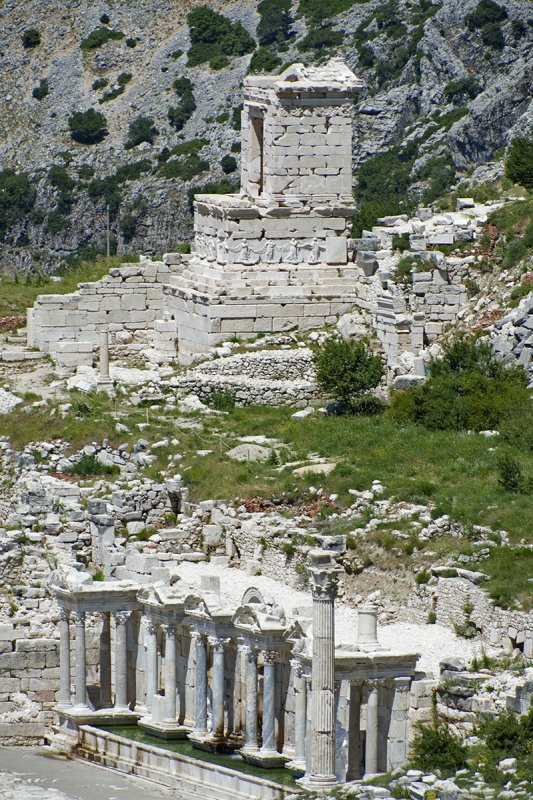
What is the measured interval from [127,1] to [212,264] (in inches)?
2813

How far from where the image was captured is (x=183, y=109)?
4978 inches

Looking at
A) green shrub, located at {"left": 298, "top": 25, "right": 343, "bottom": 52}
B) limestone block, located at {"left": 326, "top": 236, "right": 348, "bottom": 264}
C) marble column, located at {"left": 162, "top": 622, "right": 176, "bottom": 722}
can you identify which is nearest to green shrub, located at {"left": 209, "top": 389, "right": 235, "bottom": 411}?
limestone block, located at {"left": 326, "top": 236, "right": 348, "bottom": 264}

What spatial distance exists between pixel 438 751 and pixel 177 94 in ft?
267

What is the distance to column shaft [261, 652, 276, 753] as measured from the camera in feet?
174

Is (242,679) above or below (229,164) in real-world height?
below

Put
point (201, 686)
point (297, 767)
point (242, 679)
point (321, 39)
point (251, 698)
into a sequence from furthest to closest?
point (321, 39)
point (201, 686)
point (242, 679)
point (251, 698)
point (297, 767)

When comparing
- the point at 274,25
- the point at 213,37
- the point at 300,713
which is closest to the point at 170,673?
the point at 300,713

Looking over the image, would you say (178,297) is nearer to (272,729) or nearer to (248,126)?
(248,126)

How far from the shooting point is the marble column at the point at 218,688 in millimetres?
54625

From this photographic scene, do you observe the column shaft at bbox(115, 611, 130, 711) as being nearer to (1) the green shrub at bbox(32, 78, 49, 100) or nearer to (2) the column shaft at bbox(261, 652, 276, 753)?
(2) the column shaft at bbox(261, 652, 276, 753)

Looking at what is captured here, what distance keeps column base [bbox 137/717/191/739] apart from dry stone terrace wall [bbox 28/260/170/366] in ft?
66.3

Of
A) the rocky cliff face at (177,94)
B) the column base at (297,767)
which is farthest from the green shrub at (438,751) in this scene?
the rocky cliff face at (177,94)

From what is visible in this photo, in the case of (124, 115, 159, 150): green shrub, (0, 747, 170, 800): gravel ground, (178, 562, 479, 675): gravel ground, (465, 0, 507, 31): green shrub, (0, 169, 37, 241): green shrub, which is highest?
(465, 0, 507, 31): green shrub

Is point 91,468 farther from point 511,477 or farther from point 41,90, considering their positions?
point 41,90
